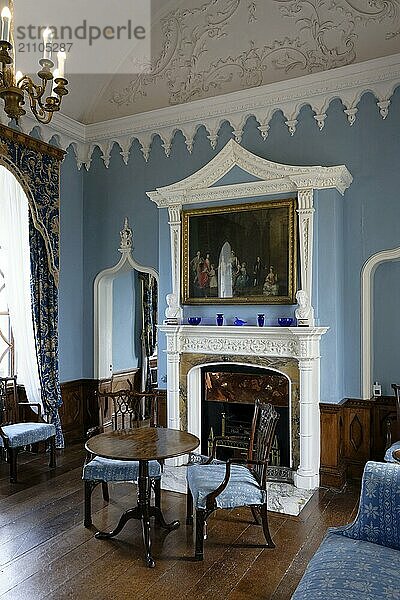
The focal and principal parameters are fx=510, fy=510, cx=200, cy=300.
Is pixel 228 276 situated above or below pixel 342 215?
below

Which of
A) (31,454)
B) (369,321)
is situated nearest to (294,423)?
(369,321)

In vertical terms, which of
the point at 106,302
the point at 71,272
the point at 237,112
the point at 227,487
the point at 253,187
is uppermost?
the point at 237,112

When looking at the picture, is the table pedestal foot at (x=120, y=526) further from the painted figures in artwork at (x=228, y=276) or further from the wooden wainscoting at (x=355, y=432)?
the painted figures in artwork at (x=228, y=276)

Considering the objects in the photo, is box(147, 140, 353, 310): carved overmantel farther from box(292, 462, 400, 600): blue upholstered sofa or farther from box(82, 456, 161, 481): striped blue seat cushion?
box(292, 462, 400, 600): blue upholstered sofa

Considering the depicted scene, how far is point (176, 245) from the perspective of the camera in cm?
595

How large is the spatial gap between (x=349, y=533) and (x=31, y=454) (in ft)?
14.6

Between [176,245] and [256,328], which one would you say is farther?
[176,245]

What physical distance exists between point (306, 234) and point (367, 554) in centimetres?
325

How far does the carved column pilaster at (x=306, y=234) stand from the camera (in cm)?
519

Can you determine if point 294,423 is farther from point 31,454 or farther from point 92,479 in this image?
point 31,454

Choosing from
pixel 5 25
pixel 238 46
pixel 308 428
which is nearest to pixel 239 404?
pixel 308 428

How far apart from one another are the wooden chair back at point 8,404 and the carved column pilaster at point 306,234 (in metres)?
3.70

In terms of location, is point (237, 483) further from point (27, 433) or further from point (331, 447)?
point (27, 433)

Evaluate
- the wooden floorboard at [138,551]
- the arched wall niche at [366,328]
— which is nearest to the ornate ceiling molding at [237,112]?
the arched wall niche at [366,328]
